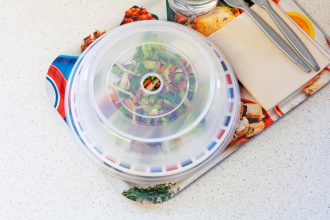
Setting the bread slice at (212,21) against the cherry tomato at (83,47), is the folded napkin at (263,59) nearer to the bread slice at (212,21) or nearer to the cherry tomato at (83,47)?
the bread slice at (212,21)

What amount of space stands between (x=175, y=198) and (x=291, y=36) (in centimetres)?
32

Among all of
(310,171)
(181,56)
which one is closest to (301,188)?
(310,171)

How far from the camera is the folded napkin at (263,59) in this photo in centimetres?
69

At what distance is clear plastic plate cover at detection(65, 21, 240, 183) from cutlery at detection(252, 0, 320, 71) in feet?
0.38

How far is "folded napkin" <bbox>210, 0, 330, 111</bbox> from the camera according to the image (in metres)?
0.69

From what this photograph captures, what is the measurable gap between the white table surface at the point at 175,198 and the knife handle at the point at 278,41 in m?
0.07

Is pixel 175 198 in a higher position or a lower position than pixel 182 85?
lower

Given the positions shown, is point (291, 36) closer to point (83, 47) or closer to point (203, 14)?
point (203, 14)

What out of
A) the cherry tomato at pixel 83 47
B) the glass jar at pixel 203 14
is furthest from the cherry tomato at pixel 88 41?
the glass jar at pixel 203 14

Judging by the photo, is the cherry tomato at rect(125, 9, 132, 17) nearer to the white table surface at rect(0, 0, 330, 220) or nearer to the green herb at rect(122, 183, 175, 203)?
the white table surface at rect(0, 0, 330, 220)

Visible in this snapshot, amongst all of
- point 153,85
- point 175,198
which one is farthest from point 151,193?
point 153,85

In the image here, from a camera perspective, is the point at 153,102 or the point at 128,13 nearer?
the point at 153,102

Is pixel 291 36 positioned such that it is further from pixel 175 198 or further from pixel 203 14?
pixel 175 198

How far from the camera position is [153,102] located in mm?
655
